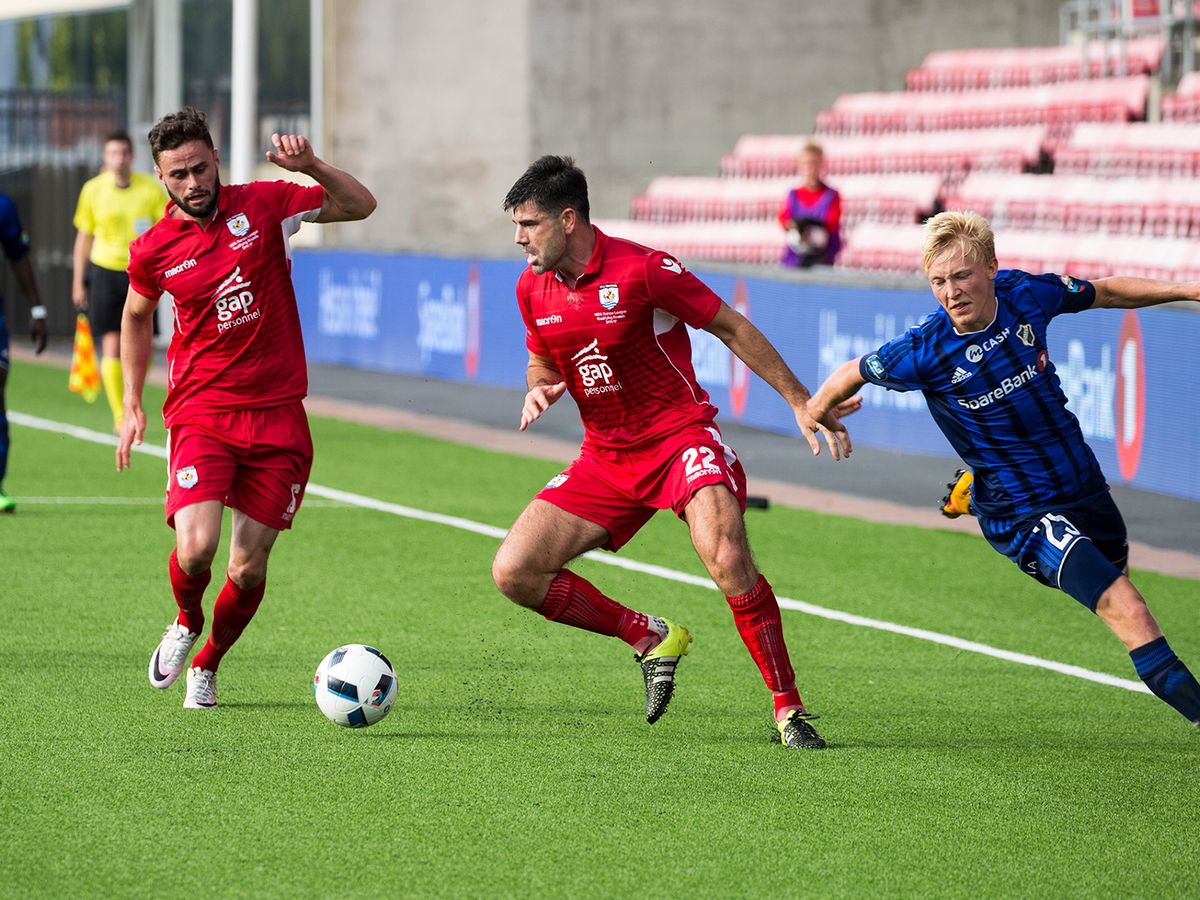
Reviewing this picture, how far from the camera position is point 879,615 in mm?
9031

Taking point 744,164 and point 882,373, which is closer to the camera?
point 882,373

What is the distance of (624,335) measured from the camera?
21.1 ft

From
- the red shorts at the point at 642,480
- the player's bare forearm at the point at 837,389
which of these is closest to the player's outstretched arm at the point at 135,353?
the red shorts at the point at 642,480

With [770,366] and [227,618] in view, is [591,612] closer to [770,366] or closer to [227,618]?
[770,366]

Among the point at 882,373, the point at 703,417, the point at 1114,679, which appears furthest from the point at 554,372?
the point at 1114,679

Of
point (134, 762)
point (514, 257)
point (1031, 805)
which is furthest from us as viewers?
point (514, 257)

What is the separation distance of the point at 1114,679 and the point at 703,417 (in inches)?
89.5

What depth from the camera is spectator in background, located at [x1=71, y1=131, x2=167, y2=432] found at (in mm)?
15492

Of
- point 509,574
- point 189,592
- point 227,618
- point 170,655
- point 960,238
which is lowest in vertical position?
point 170,655

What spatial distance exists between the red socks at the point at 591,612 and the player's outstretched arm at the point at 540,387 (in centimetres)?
59

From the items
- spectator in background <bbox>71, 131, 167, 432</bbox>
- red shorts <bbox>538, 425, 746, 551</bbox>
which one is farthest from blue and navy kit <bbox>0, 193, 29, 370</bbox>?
red shorts <bbox>538, 425, 746, 551</bbox>

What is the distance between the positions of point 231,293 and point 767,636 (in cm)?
225

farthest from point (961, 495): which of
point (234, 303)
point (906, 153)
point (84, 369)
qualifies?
point (906, 153)

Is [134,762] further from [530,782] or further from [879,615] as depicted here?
[879,615]
